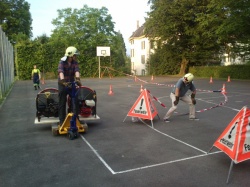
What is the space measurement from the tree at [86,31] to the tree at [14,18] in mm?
8911

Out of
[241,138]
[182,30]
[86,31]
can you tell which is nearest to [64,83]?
[241,138]

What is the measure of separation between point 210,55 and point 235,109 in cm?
2938

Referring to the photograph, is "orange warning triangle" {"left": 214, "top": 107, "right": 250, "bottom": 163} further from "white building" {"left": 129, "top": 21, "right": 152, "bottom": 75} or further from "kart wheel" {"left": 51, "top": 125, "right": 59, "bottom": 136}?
"white building" {"left": 129, "top": 21, "right": 152, "bottom": 75}

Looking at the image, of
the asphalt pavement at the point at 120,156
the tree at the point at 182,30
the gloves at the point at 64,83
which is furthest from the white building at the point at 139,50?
the gloves at the point at 64,83

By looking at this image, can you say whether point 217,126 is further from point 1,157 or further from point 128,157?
point 1,157

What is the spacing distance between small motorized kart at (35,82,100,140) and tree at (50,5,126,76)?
3811 centimetres

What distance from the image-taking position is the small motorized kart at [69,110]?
7559 millimetres

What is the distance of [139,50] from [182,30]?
91.3 feet

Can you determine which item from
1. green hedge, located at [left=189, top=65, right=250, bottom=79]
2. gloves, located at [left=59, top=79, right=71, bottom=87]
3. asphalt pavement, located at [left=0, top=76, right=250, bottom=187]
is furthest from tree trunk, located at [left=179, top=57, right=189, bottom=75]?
gloves, located at [left=59, top=79, right=71, bottom=87]

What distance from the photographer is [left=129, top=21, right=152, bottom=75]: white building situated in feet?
210

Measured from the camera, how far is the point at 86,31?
51.7 meters

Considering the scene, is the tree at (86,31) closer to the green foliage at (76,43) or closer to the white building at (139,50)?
the green foliage at (76,43)

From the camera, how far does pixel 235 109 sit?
11.9m

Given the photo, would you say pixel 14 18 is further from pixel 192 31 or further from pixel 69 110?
pixel 69 110
